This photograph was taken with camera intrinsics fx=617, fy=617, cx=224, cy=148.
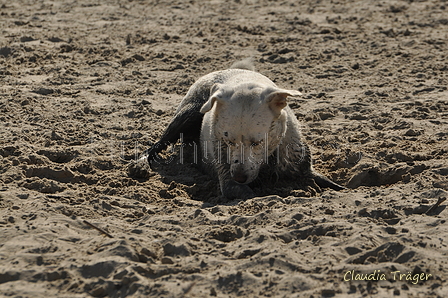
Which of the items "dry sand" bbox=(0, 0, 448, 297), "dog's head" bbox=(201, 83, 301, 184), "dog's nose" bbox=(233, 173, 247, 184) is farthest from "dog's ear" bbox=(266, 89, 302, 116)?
"dry sand" bbox=(0, 0, 448, 297)

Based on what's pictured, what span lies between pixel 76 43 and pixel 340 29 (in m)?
4.66

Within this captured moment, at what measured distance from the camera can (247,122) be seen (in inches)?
215

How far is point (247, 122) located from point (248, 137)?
0.13 meters

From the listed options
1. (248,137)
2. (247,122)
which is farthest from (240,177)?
(247,122)

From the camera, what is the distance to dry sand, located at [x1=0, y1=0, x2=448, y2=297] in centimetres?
405

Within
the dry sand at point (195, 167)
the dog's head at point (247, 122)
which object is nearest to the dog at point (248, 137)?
the dog's head at point (247, 122)

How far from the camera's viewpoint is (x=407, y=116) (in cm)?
751

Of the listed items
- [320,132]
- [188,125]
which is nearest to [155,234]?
[188,125]

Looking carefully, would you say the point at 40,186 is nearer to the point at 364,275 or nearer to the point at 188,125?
the point at 188,125

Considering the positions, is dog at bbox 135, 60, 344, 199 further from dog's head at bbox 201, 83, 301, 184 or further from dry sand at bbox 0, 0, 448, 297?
dry sand at bbox 0, 0, 448, 297

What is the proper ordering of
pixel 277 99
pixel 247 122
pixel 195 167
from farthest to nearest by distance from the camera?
pixel 195 167, pixel 277 99, pixel 247 122

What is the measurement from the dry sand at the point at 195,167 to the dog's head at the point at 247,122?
0.35 meters

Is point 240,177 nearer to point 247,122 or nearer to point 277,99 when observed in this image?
point 247,122

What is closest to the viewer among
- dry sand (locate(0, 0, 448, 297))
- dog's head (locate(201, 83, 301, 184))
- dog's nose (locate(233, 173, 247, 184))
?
dry sand (locate(0, 0, 448, 297))
